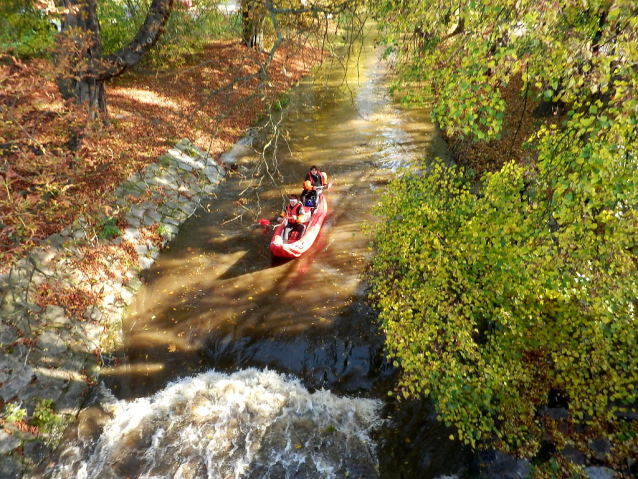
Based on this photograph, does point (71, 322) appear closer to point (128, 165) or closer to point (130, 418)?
point (130, 418)

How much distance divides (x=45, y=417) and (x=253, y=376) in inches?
135

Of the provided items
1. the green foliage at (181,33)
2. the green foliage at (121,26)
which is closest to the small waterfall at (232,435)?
the green foliage at (181,33)

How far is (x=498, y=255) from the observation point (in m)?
5.27

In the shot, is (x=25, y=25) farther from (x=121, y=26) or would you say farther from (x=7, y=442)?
(x=7, y=442)

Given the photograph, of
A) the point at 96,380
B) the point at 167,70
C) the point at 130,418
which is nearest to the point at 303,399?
the point at 130,418

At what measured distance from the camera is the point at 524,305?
5.23m

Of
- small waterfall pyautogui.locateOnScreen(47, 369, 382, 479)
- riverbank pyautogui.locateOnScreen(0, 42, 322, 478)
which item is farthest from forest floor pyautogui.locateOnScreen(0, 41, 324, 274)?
small waterfall pyautogui.locateOnScreen(47, 369, 382, 479)

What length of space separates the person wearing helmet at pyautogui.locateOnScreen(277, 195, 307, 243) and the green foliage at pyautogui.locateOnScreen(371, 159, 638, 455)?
4.05 meters

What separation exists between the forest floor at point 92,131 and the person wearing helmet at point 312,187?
8.91ft

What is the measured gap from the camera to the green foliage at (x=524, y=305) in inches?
172

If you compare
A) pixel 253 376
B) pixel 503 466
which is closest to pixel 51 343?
pixel 253 376

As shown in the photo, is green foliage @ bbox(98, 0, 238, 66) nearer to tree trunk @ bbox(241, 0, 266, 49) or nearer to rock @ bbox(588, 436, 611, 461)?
tree trunk @ bbox(241, 0, 266, 49)

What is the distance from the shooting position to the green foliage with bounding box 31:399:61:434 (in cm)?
596

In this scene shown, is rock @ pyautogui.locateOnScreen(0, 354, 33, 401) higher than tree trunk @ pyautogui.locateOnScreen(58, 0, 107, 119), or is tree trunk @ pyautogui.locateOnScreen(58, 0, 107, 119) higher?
tree trunk @ pyautogui.locateOnScreen(58, 0, 107, 119)
